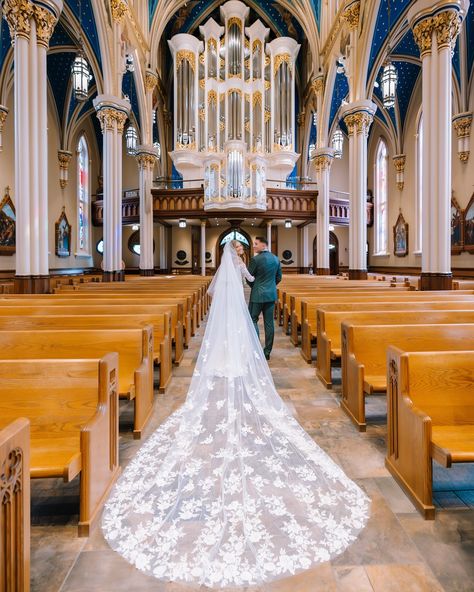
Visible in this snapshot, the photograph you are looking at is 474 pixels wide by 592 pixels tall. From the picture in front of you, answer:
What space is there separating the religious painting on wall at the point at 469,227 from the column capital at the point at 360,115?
4.31 meters

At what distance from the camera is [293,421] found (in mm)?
3518

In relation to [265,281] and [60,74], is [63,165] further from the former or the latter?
[265,281]

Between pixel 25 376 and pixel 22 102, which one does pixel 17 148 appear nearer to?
pixel 22 102

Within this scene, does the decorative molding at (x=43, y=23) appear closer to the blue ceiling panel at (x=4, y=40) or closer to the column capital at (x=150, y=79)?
the blue ceiling panel at (x=4, y=40)

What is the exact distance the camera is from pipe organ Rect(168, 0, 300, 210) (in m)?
19.8

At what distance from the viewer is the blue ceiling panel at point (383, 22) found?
416 inches

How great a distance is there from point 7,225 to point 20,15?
8446 mm

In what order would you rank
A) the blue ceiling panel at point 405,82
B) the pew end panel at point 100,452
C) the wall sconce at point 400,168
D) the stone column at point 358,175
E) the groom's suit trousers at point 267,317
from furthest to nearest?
1. the wall sconce at point 400,168
2. the blue ceiling panel at point 405,82
3. the stone column at point 358,175
4. the groom's suit trousers at point 267,317
5. the pew end panel at point 100,452

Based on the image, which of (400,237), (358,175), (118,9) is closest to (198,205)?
(118,9)

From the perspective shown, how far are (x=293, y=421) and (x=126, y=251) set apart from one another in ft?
67.9

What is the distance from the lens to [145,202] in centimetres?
1773

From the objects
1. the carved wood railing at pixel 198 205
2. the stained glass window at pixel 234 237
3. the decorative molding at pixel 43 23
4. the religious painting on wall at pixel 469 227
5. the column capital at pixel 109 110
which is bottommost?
the religious painting on wall at pixel 469 227

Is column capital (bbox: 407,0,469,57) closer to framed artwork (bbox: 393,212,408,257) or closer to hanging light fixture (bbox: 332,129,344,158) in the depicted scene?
hanging light fixture (bbox: 332,129,344,158)

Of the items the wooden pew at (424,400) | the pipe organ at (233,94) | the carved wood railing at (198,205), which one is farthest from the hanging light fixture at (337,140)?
the wooden pew at (424,400)
